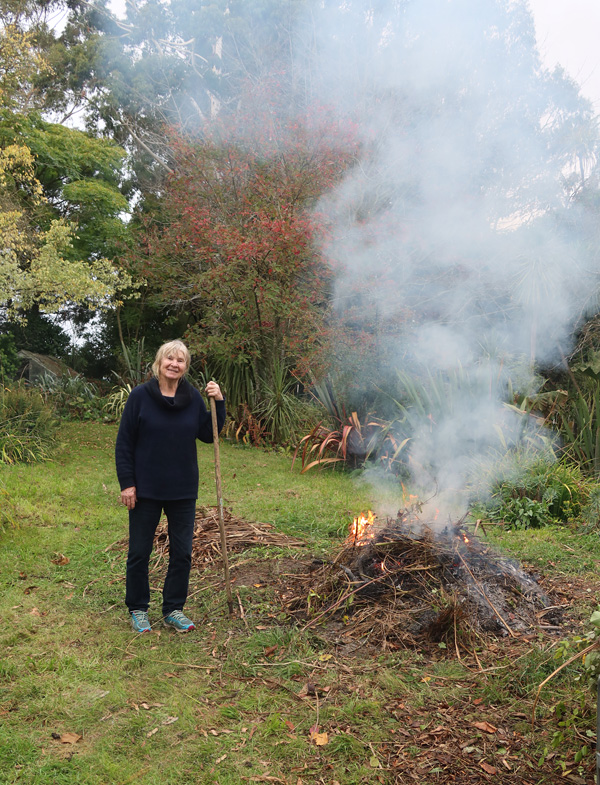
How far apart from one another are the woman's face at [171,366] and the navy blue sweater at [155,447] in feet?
0.24

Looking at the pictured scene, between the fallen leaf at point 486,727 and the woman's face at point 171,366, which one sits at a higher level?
the woman's face at point 171,366

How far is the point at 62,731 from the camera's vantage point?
95.7 inches

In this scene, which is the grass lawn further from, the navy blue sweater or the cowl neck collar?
the cowl neck collar

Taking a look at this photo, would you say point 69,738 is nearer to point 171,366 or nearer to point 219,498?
point 219,498

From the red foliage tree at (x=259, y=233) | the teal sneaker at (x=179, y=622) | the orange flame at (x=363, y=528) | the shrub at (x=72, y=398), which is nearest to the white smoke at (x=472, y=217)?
the red foliage tree at (x=259, y=233)

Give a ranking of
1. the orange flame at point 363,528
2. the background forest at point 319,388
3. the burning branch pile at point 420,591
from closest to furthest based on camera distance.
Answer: the background forest at point 319,388, the burning branch pile at point 420,591, the orange flame at point 363,528

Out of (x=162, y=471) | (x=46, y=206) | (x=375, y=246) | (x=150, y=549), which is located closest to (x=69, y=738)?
(x=150, y=549)

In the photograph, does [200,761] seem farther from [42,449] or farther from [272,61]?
[272,61]

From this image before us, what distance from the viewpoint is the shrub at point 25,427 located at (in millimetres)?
7285

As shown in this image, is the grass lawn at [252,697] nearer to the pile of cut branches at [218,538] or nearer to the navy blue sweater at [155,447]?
the pile of cut branches at [218,538]

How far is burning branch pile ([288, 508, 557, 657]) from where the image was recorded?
3168 mm

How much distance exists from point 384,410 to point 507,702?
520cm

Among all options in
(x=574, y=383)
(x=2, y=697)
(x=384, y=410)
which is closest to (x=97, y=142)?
(x=384, y=410)

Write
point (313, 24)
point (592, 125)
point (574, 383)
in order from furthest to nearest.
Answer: point (313, 24) < point (592, 125) < point (574, 383)
